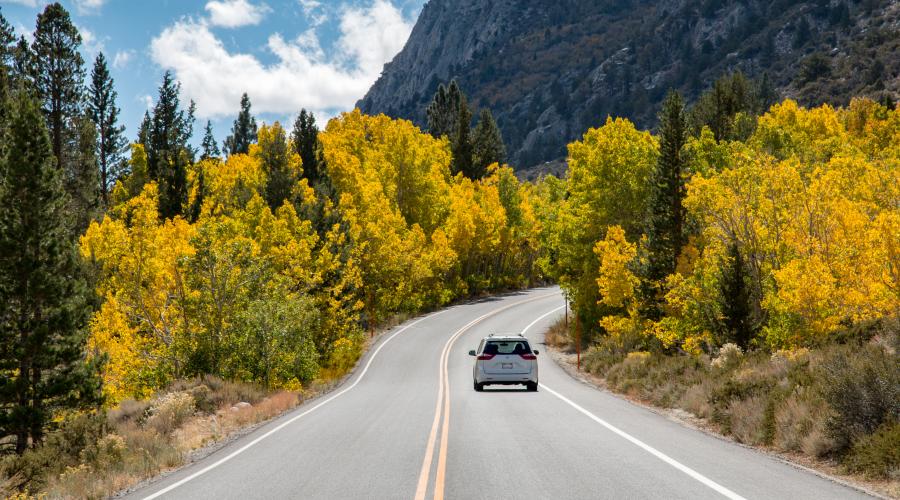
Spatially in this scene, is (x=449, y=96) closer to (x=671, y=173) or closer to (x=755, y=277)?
(x=671, y=173)

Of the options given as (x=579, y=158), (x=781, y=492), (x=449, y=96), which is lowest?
(x=781, y=492)

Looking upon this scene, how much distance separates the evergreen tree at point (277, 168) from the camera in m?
43.9

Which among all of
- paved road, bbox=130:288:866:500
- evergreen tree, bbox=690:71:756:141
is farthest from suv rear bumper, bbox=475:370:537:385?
evergreen tree, bbox=690:71:756:141

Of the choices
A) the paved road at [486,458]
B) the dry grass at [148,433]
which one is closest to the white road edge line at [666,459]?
the paved road at [486,458]

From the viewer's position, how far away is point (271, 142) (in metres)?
45.0

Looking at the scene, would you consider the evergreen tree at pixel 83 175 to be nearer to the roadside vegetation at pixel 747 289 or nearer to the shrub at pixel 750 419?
the roadside vegetation at pixel 747 289

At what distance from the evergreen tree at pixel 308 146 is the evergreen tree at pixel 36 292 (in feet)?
87.9

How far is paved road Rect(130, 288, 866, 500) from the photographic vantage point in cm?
799

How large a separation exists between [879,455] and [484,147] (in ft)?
285

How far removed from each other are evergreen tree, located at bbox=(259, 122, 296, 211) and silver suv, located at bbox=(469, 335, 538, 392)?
1042 inches

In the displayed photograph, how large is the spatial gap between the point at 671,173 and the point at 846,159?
741 centimetres

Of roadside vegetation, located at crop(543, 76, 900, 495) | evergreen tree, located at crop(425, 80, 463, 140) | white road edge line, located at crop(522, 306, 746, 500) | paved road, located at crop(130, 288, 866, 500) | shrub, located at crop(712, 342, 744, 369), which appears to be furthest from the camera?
evergreen tree, located at crop(425, 80, 463, 140)

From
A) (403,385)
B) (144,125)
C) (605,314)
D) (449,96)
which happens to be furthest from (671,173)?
(449,96)

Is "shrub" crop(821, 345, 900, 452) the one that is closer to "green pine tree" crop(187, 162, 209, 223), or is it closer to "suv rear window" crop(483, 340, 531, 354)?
"suv rear window" crop(483, 340, 531, 354)
